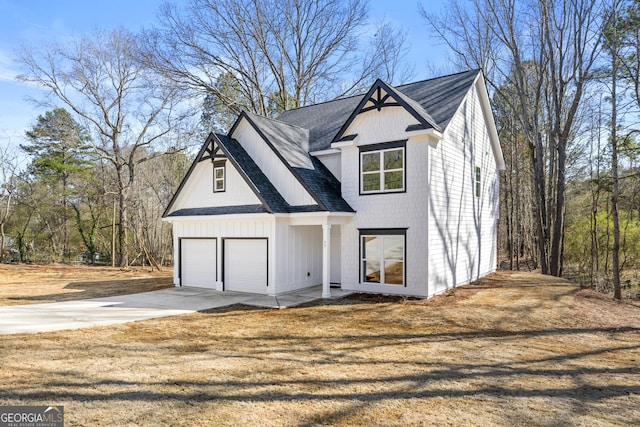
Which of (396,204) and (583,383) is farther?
(396,204)

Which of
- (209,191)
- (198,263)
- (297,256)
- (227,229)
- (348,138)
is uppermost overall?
(348,138)

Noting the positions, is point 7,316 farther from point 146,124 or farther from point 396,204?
point 146,124

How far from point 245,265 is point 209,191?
341 centimetres

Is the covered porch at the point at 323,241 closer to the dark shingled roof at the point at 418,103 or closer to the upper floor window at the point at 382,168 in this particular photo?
the upper floor window at the point at 382,168

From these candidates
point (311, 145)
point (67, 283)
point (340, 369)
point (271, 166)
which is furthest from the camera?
point (67, 283)

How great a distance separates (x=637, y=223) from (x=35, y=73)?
36674mm

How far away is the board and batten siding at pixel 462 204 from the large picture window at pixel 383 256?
38.9 inches

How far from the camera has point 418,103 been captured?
14555 mm

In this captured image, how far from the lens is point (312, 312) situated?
10.4 metres

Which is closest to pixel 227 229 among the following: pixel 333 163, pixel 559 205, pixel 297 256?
pixel 297 256

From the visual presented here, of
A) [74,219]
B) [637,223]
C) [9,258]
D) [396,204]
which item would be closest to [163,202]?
[74,219]

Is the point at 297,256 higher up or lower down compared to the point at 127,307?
higher up

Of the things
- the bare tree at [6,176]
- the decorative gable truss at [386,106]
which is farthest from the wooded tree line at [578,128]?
the bare tree at [6,176]

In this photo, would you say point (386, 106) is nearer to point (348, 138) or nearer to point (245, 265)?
point (348, 138)
